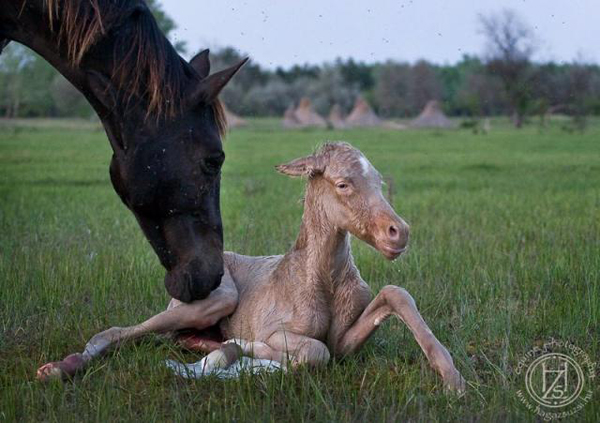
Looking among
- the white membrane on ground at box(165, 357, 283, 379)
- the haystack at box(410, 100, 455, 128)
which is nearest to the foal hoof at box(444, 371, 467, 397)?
the white membrane on ground at box(165, 357, 283, 379)

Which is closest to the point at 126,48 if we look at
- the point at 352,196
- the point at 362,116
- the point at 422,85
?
the point at 352,196

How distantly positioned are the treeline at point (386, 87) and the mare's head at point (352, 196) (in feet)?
27.4

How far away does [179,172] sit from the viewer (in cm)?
435

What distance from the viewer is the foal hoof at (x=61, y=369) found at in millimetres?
4137

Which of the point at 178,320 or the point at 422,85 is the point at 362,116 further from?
the point at 178,320

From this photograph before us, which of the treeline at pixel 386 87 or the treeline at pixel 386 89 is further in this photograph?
the treeline at pixel 386 89

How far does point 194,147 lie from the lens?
4.34 metres

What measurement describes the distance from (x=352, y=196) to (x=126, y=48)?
1.29m

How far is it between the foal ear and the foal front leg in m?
0.64

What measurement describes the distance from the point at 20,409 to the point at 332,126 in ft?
169

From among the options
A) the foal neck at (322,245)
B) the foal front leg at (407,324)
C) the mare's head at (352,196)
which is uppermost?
the mare's head at (352,196)

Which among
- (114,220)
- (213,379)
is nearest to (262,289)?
(213,379)

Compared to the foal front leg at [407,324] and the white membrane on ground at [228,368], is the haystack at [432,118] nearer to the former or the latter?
the foal front leg at [407,324]

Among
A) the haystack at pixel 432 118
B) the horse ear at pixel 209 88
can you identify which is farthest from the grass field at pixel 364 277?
the haystack at pixel 432 118
